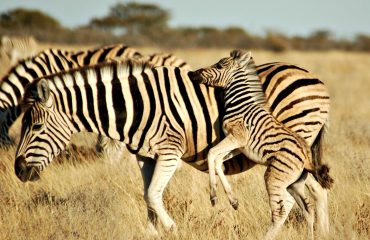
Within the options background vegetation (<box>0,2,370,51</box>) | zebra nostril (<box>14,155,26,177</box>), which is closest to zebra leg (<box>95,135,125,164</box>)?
zebra nostril (<box>14,155,26,177</box>)

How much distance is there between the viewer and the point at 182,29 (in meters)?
57.5

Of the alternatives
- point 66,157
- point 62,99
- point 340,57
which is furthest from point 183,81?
point 340,57

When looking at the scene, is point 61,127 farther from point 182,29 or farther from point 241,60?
point 182,29

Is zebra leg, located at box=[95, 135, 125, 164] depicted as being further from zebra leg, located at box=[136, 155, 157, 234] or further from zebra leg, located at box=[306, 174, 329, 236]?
zebra leg, located at box=[306, 174, 329, 236]

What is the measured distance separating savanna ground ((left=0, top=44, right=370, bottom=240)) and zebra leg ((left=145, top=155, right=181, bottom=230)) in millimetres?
162

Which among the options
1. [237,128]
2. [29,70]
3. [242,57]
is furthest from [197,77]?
[29,70]

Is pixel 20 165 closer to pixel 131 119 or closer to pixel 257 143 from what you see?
pixel 131 119

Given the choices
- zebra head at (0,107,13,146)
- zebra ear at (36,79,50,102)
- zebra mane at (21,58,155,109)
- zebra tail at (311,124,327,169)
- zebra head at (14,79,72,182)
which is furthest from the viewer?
zebra head at (0,107,13,146)

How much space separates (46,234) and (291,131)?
255 centimetres

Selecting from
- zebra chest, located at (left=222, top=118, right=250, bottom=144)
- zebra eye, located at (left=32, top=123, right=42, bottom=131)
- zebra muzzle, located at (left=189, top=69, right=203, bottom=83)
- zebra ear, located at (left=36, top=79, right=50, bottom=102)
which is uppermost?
zebra muzzle, located at (left=189, top=69, right=203, bottom=83)

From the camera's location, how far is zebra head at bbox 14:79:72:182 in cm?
646

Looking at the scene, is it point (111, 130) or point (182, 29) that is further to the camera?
point (182, 29)

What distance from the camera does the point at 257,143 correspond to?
20.3 feet

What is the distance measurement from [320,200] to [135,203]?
2118 millimetres
